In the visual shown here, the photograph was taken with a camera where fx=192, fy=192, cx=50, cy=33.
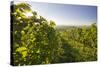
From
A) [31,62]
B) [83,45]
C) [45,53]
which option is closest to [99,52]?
[83,45]

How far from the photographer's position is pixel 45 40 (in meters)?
2.08

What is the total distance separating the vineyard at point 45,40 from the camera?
77.0 inches

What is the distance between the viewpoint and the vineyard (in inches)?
77.0

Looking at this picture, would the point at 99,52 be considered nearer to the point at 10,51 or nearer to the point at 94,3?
the point at 94,3

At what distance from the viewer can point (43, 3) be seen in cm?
207

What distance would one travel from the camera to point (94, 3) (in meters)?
2.33

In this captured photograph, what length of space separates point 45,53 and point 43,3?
54 cm

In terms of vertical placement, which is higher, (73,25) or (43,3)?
(43,3)

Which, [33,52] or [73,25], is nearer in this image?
[33,52]

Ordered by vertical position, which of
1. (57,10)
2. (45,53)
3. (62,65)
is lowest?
(62,65)

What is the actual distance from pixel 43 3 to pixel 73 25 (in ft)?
1.44
